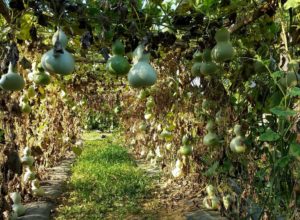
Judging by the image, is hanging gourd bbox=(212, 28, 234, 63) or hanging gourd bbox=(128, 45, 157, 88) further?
hanging gourd bbox=(212, 28, 234, 63)

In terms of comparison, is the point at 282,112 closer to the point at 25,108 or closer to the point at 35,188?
the point at 25,108

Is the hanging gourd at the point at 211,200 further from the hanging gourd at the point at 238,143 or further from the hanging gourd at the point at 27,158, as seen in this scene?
the hanging gourd at the point at 27,158

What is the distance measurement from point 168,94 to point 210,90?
1.52m

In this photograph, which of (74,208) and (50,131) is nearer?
(74,208)

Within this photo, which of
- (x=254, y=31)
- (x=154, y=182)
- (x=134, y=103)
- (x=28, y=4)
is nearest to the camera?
(x=28, y=4)

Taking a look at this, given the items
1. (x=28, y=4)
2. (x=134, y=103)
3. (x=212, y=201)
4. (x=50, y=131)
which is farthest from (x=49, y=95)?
(x=28, y=4)

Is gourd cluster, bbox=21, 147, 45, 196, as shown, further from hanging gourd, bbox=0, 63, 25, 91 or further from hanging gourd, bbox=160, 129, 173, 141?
hanging gourd, bbox=0, 63, 25, 91

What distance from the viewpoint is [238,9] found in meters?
2.79

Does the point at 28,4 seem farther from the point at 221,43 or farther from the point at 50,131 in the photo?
the point at 50,131

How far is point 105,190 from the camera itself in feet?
23.2

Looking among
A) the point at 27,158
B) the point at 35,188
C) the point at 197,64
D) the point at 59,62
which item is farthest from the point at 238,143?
the point at 35,188

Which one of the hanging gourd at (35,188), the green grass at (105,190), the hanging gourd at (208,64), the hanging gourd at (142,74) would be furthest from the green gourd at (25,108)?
the hanging gourd at (142,74)

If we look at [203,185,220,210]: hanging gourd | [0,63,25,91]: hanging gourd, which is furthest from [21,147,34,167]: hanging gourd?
[0,63,25,91]: hanging gourd

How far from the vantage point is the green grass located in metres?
5.87
